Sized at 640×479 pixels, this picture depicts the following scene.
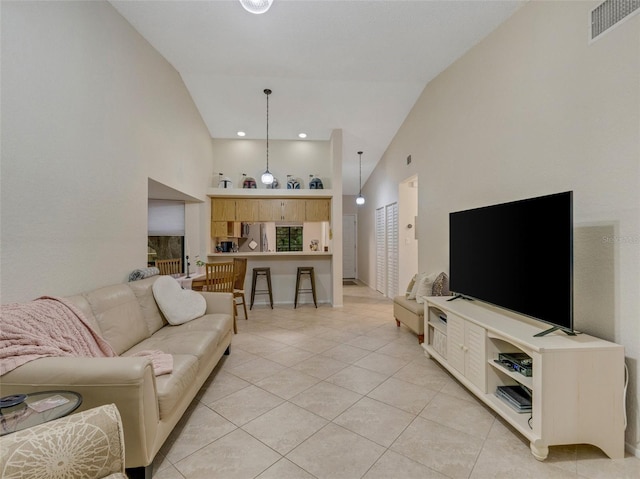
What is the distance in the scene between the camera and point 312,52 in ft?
10.5

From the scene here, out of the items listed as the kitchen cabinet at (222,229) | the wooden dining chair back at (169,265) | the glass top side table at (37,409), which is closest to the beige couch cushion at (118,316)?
the glass top side table at (37,409)

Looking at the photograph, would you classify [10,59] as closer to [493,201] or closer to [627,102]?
[627,102]

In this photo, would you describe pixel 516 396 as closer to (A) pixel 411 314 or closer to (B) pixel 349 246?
(A) pixel 411 314

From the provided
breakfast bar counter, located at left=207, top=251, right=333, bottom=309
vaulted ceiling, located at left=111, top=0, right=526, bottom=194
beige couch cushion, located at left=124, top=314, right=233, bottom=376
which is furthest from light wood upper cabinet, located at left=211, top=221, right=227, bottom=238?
beige couch cushion, located at left=124, top=314, right=233, bottom=376

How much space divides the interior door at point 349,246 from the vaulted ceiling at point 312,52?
3.93 meters

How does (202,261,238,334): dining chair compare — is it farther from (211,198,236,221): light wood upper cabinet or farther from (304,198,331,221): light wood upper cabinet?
(304,198,331,221): light wood upper cabinet

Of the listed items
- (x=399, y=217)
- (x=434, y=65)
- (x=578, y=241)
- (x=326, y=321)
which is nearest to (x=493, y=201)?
(x=578, y=241)

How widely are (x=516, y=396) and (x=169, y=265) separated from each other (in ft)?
15.3

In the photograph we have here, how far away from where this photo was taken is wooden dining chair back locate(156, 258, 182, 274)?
176 inches

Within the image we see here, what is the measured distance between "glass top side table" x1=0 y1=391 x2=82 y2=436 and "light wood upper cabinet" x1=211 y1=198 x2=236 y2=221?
4.31 meters

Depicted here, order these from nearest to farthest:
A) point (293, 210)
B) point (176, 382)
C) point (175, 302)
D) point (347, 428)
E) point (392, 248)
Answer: point (176, 382)
point (347, 428)
point (175, 302)
point (293, 210)
point (392, 248)

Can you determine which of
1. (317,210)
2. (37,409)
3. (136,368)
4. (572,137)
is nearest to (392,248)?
(317,210)

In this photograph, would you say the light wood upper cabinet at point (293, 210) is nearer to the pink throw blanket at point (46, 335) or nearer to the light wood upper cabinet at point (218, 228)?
the light wood upper cabinet at point (218, 228)

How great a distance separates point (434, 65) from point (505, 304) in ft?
9.65
